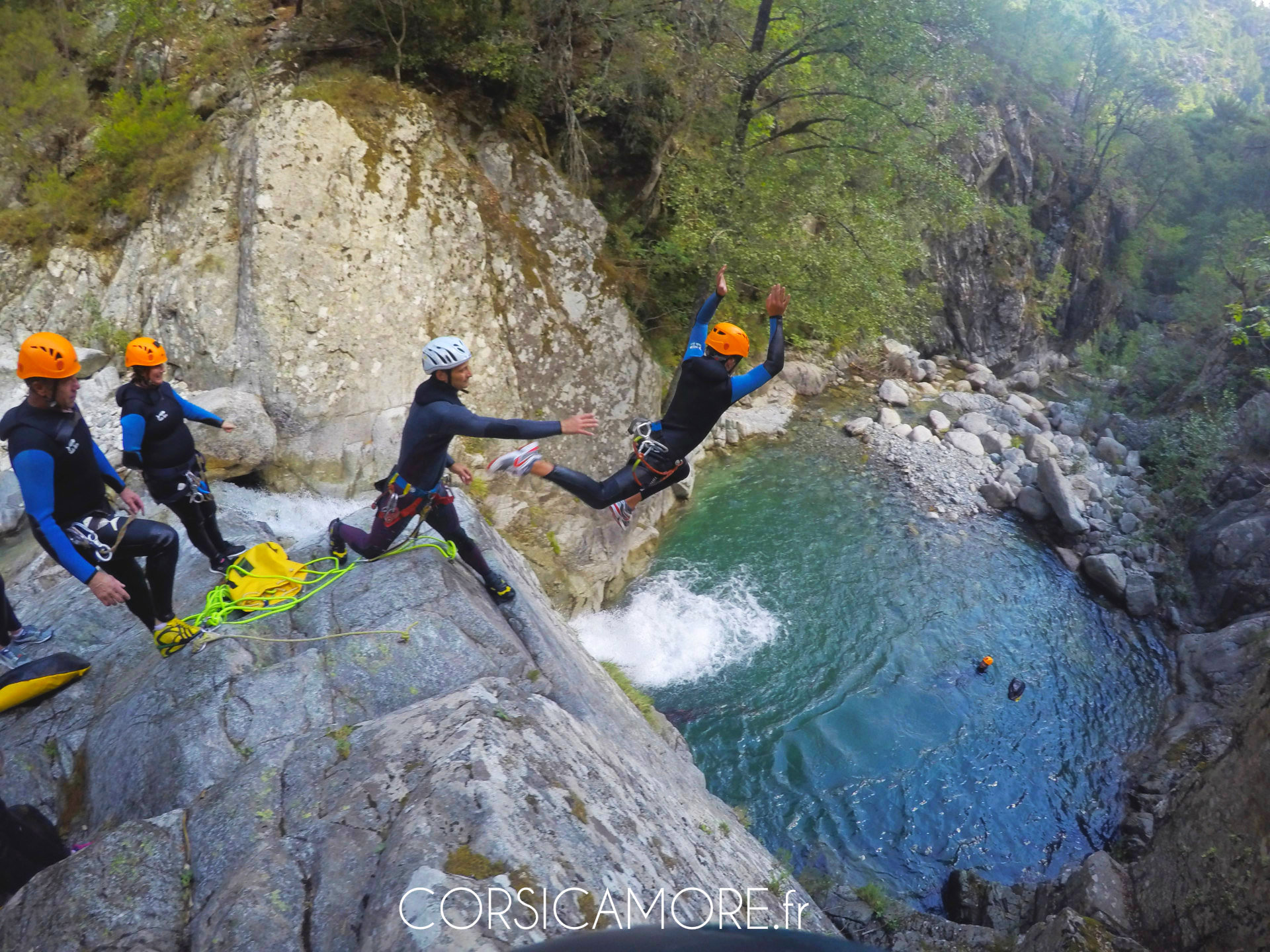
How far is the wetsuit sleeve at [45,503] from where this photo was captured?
12.4 ft

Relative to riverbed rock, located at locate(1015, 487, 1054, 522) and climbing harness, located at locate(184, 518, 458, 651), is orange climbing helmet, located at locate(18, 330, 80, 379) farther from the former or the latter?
riverbed rock, located at locate(1015, 487, 1054, 522)

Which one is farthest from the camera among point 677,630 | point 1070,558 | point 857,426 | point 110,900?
point 857,426

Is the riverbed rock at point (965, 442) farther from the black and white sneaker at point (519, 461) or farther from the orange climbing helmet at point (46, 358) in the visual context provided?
the orange climbing helmet at point (46, 358)

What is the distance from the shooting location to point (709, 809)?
5.87 meters

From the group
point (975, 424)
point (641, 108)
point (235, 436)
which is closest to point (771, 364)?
point (235, 436)

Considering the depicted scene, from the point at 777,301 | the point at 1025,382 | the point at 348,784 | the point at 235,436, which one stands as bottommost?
the point at 1025,382

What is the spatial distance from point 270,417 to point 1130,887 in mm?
11973

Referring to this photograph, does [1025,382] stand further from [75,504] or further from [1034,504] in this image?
[75,504]

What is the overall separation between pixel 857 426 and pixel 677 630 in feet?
32.1

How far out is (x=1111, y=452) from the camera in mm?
19953

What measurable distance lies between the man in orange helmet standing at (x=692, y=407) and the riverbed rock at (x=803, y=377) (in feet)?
47.0

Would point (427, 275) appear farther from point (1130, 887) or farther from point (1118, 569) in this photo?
point (1118, 569)

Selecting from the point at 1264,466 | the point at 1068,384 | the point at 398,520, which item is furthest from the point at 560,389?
the point at 1068,384

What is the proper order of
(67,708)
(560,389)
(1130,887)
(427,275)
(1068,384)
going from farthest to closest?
(1068,384)
(560,389)
(427,275)
(1130,887)
(67,708)
